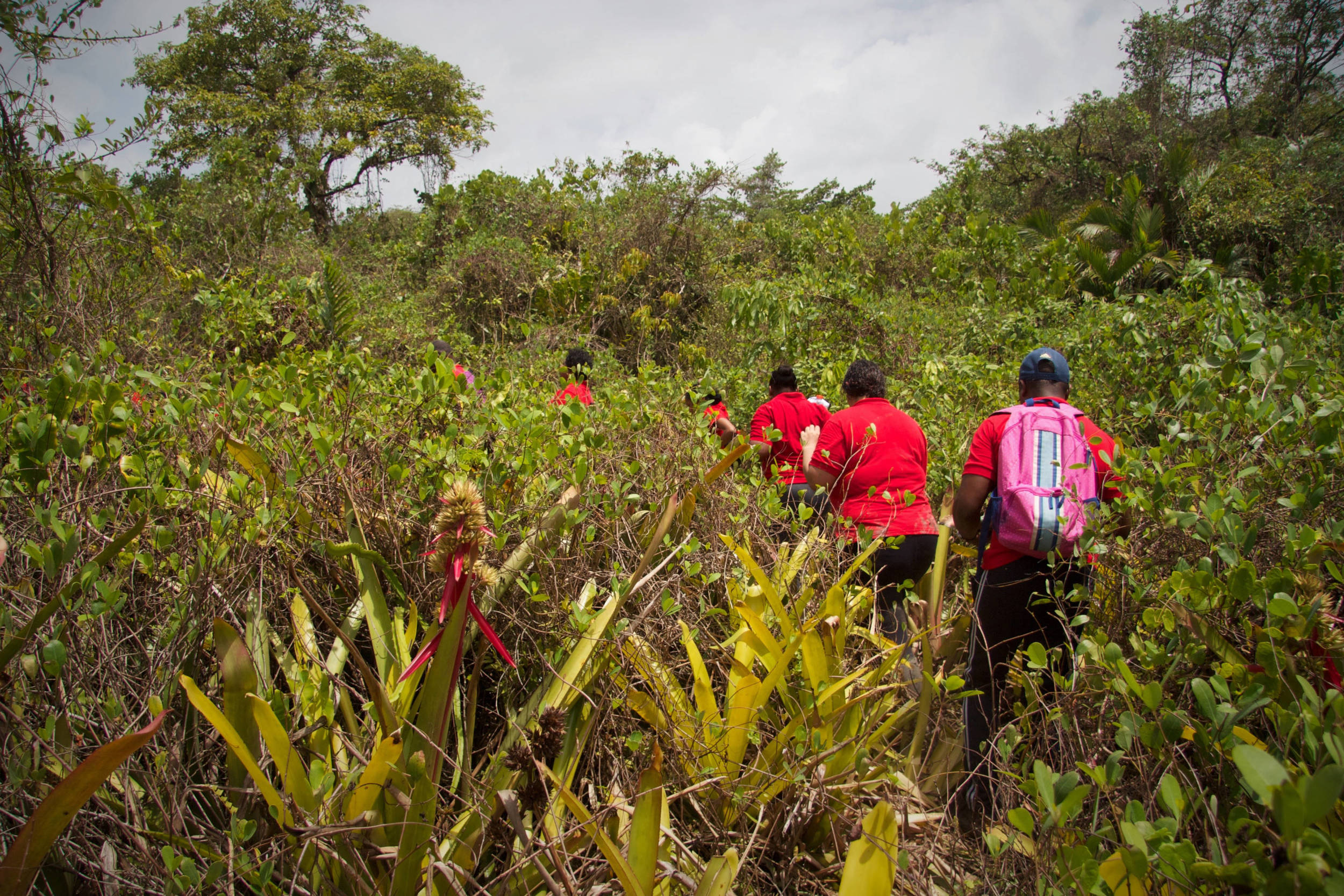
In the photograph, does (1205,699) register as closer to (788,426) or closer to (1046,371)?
(1046,371)

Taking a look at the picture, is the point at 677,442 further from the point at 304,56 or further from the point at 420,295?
the point at 304,56

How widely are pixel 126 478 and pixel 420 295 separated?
9309 millimetres

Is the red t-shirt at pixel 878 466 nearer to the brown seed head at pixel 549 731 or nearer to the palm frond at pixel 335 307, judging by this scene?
the brown seed head at pixel 549 731

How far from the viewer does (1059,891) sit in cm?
118

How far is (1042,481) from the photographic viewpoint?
2338 mm

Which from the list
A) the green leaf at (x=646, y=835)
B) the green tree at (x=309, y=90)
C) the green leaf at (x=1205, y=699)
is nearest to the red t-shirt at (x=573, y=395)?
the green leaf at (x=646, y=835)

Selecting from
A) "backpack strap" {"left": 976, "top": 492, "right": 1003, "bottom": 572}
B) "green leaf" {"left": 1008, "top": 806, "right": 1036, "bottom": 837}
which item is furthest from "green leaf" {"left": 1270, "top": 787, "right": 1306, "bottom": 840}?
"backpack strap" {"left": 976, "top": 492, "right": 1003, "bottom": 572}

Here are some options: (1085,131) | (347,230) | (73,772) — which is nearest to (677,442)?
(73,772)

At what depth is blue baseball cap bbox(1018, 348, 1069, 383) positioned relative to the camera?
2.55 meters

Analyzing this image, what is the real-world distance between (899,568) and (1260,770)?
2144 mm

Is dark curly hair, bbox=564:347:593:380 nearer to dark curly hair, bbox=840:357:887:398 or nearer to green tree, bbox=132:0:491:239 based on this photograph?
dark curly hair, bbox=840:357:887:398

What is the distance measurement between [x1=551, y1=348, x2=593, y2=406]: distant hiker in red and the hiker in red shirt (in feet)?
3.59

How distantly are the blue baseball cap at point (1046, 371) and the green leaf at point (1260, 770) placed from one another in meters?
1.91

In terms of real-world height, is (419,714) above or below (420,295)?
below
